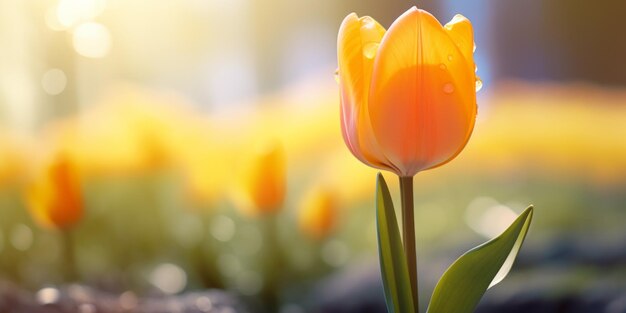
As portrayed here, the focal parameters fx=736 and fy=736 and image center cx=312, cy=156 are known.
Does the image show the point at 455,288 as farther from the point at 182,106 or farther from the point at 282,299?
the point at 182,106

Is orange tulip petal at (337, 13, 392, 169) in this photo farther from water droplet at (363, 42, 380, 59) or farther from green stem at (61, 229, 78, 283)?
green stem at (61, 229, 78, 283)

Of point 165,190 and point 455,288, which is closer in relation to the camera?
point 455,288

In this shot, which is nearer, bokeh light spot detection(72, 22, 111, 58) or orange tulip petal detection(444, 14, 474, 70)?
orange tulip petal detection(444, 14, 474, 70)

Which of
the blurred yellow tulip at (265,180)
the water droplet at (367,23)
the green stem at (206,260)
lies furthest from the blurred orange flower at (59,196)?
the water droplet at (367,23)

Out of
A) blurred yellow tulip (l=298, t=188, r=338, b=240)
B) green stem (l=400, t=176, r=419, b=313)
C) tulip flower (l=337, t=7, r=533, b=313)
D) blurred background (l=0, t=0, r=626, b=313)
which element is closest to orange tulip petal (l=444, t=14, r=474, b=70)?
tulip flower (l=337, t=7, r=533, b=313)

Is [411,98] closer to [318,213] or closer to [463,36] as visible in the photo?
[463,36]

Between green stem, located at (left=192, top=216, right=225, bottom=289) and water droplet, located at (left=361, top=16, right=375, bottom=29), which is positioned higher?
water droplet, located at (left=361, top=16, right=375, bottom=29)

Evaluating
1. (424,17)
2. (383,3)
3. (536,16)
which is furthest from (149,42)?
(424,17)

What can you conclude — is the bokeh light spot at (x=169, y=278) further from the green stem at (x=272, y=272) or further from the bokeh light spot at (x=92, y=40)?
the bokeh light spot at (x=92, y=40)
